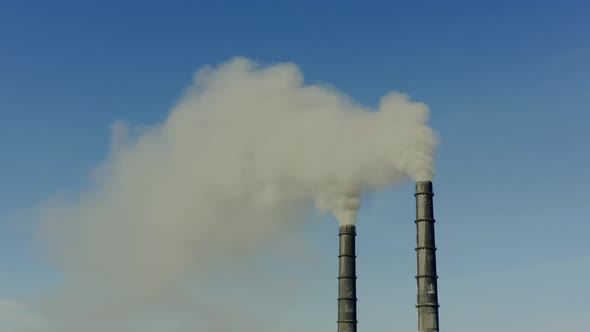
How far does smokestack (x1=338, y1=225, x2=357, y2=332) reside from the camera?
1515 inches

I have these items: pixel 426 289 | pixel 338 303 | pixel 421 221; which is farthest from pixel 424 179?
pixel 338 303

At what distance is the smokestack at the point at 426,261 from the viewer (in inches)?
1327

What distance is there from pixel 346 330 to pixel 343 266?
3.77m

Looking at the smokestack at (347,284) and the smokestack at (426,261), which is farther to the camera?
the smokestack at (347,284)

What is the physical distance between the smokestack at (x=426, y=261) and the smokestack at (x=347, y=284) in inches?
219

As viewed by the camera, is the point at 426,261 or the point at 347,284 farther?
the point at 347,284

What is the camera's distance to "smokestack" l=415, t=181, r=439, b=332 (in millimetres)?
33716

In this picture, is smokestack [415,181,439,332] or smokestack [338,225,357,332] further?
smokestack [338,225,357,332]

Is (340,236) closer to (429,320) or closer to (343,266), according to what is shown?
(343,266)

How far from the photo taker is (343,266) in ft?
129

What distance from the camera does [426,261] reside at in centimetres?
3441

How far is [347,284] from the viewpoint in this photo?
128ft

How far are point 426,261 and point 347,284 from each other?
20.6 ft

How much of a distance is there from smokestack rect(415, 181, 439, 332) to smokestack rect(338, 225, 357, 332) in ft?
18.3
